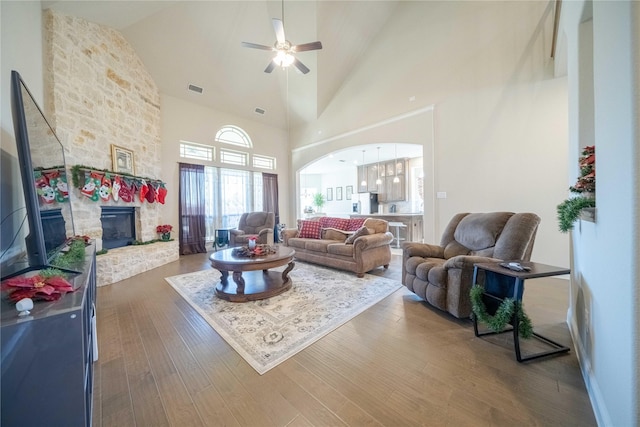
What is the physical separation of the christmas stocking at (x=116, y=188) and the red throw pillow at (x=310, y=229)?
3.32 metres

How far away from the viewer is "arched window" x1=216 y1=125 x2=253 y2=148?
6391 millimetres

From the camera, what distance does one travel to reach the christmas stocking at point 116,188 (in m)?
3.98

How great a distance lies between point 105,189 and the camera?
152 inches

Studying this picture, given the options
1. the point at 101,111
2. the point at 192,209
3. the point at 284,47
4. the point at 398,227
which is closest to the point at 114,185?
the point at 101,111

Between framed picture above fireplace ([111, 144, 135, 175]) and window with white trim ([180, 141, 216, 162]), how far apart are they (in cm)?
130

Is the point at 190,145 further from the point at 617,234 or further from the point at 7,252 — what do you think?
the point at 617,234

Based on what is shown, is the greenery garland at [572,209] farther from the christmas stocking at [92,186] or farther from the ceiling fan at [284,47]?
the christmas stocking at [92,186]

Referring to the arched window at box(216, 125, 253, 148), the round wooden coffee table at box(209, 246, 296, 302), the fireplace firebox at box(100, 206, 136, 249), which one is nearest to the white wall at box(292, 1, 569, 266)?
the round wooden coffee table at box(209, 246, 296, 302)

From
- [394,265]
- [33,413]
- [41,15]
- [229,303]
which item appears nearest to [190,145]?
[41,15]

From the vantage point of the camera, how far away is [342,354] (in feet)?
5.80

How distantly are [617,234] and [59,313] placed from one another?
2.32 meters

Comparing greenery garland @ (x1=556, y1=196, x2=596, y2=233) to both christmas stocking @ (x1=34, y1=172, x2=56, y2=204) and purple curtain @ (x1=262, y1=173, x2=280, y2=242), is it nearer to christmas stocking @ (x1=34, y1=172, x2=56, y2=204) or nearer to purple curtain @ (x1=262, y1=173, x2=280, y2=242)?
christmas stocking @ (x1=34, y1=172, x2=56, y2=204)

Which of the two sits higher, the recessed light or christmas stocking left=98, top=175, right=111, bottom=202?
the recessed light

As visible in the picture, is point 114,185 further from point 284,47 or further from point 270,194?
point 270,194
